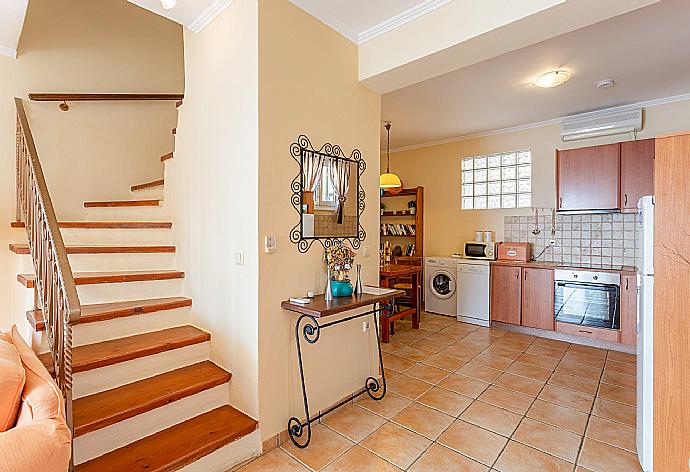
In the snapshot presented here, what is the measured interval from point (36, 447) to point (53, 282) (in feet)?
3.01

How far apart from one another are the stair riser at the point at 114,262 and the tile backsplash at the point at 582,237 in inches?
177

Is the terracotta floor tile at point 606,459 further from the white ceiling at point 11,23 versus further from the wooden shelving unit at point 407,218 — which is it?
the white ceiling at point 11,23

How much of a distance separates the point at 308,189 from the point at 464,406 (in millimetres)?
2000

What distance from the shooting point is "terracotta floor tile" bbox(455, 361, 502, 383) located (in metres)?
3.28

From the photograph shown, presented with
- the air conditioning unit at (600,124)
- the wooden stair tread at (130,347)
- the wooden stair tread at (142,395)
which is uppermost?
the air conditioning unit at (600,124)

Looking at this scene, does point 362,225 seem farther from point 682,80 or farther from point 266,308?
point 682,80

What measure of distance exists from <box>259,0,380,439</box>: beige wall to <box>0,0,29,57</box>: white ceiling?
1961 mm

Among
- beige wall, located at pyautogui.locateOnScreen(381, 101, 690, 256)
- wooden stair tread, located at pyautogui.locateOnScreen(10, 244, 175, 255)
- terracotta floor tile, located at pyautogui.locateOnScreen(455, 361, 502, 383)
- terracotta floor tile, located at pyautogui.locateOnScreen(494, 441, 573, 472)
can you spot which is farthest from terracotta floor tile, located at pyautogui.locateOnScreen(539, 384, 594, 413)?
wooden stair tread, located at pyautogui.locateOnScreen(10, 244, 175, 255)

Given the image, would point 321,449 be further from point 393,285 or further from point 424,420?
point 393,285

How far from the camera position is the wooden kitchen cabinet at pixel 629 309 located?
388cm

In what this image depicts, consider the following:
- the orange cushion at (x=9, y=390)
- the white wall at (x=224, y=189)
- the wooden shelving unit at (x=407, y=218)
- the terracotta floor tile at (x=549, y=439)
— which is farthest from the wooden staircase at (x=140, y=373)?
the wooden shelving unit at (x=407, y=218)

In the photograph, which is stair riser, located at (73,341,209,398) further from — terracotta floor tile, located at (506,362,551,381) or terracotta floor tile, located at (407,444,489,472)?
terracotta floor tile, located at (506,362,551,381)

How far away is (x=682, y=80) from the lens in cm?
358

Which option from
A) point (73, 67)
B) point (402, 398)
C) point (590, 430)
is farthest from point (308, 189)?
point (73, 67)
